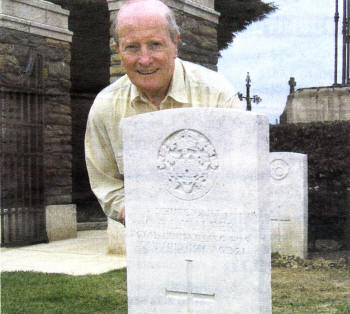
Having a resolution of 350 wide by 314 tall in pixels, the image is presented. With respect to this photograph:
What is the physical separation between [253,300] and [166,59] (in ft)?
4.33

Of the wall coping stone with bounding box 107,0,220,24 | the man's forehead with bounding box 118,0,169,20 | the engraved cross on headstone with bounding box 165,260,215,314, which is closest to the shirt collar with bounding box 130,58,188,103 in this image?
the man's forehead with bounding box 118,0,169,20

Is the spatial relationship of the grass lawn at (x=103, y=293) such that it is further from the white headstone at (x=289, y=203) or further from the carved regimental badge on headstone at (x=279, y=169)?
the carved regimental badge on headstone at (x=279, y=169)

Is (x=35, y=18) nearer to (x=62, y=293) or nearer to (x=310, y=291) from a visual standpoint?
(x=62, y=293)

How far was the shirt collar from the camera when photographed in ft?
8.54

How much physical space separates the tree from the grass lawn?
691cm

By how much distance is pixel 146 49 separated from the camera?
2.39 metres

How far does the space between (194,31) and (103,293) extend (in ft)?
13.8

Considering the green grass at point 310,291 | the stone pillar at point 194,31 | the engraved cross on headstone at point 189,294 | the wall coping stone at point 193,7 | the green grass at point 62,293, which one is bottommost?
the green grass at point 310,291

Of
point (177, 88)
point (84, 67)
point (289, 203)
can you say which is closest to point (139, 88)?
point (177, 88)

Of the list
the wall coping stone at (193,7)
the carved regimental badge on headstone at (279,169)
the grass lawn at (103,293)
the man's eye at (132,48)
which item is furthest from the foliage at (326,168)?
the man's eye at (132,48)

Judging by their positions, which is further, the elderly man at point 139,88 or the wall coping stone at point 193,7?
the wall coping stone at point 193,7

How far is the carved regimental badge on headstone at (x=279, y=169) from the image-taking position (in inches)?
286

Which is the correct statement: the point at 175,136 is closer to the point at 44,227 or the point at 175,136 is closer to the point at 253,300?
the point at 253,300

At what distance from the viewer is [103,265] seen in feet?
21.9
